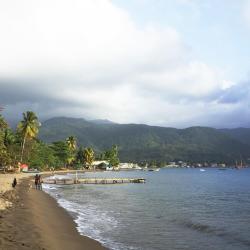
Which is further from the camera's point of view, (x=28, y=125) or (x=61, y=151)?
(x=61, y=151)

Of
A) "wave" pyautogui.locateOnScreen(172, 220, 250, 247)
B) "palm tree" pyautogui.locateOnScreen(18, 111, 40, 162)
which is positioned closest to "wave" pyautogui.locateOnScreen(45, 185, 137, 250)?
"wave" pyautogui.locateOnScreen(172, 220, 250, 247)

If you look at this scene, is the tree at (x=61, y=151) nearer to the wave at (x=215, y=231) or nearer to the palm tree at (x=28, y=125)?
the palm tree at (x=28, y=125)

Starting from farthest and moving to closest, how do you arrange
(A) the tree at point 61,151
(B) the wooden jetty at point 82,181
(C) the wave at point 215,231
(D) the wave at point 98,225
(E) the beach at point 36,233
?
(A) the tree at point 61,151
(B) the wooden jetty at point 82,181
(C) the wave at point 215,231
(D) the wave at point 98,225
(E) the beach at point 36,233

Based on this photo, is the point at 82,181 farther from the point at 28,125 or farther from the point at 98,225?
the point at 98,225

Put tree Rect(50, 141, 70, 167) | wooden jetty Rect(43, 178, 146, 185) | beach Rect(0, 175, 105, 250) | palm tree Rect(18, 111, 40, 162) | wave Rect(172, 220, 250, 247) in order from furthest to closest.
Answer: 1. tree Rect(50, 141, 70, 167)
2. palm tree Rect(18, 111, 40, 162)
3. wooden jetty Rect(43, 178, 146, 185)
4. wave Rect(172, 220, 250, 247)
5. beach Rect(0, 175, 105, 250)

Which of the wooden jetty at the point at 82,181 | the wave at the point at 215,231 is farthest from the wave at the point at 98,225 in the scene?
the wooden jetty at the point at 82,181

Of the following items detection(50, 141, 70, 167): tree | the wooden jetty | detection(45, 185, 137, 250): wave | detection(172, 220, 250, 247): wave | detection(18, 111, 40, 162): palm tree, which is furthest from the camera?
detection(50, 141, 70, 167): tree

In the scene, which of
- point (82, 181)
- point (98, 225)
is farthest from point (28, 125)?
point (98, 225)

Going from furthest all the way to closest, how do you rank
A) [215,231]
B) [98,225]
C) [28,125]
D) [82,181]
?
[28,125]
[82,181]
[98,225]
[215,231]

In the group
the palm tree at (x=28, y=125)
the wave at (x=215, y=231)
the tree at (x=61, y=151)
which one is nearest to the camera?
the wave at (x=215, y=231)

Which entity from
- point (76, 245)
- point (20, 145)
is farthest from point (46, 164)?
point (76, 245)

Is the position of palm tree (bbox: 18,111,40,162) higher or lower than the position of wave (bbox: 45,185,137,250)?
higher

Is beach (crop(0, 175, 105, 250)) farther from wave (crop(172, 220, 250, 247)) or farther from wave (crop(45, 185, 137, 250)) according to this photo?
wave (crop(172, 220, 250, 247))

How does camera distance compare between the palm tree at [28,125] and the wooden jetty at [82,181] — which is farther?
the palm tree at [28,125]
